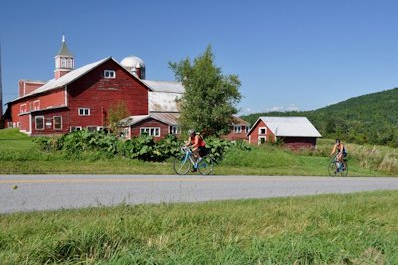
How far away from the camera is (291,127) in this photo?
71625 millimetres

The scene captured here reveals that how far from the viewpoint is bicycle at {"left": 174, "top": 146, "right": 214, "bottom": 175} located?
16.8 metres

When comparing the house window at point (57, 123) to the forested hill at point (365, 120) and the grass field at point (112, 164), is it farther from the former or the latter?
the forested hill at point (365, 120)

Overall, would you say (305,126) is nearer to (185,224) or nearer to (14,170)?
(14,170)

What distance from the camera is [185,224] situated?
263 inches

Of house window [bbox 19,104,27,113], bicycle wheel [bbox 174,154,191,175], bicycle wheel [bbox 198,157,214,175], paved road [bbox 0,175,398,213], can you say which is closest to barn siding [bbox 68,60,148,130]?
house window [bbox 19,104,27,113]

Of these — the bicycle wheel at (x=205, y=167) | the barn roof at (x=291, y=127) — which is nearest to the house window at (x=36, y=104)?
the barn roof at (x=291, y=127)

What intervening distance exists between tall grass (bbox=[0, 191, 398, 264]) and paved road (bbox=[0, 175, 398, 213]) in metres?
1.45

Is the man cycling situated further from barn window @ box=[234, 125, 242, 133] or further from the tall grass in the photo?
barn window @ box=[234, 125, 242, 133]

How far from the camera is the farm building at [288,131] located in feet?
229

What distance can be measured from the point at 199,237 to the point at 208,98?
47.9 m

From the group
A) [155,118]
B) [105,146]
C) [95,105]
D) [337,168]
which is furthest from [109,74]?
[337,168]

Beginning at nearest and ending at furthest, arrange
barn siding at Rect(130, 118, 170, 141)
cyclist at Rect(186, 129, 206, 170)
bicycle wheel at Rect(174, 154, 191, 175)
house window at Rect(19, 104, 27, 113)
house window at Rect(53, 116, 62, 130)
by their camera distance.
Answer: bicycle wheel at Rect(174, 154, 191, 175)
cyclist at Rect(186, 129, 206, 170)
house window at Rect(53, 116, 62, 130)
barn siding at Rect(130, 118, 170, 141)
house window at Rect(19, 104, 27, 113)

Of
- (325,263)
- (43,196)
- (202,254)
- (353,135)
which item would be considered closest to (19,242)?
(202,254)

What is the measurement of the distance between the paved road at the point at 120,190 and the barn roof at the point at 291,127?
5592 centimetres
